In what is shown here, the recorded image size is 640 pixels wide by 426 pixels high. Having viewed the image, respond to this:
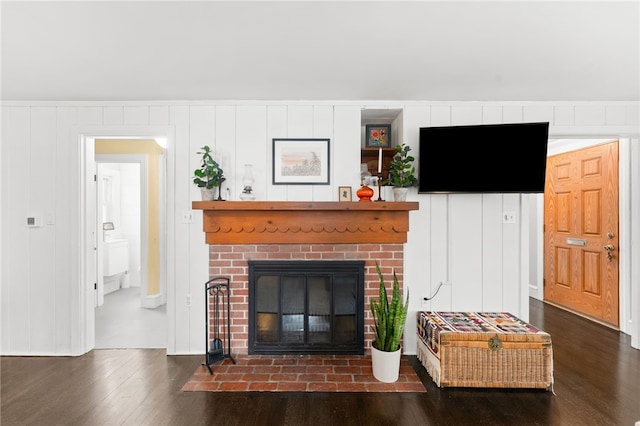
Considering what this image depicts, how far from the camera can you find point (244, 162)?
286 centimetres

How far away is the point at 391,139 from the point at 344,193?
0.78 metres

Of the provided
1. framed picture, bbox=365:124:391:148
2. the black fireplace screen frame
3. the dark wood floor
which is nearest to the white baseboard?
the dark wood floor

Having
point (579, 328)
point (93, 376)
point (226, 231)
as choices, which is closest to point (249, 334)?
point (226, 231)

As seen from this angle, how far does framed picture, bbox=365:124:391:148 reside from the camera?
300cm

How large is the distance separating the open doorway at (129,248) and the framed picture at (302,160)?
199 cm

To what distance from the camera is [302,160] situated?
112 inches

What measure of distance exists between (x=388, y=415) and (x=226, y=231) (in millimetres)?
1764

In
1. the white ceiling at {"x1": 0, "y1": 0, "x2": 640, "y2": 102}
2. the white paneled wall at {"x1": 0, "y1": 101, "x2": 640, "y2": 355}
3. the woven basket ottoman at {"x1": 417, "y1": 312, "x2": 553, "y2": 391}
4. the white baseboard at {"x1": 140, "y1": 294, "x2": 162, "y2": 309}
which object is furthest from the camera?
the white baseboard at {"x1": 140, "y1": 294, "x2": 162, "y2": 309}

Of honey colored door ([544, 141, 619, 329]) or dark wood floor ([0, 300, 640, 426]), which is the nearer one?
dark wood floor ([0, 300, 640, 426])

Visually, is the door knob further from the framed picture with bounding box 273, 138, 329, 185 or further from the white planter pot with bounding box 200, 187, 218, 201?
the white planter pot with bounding box 200, 187, 218, 201

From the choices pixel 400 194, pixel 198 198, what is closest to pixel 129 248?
pixel 198 198

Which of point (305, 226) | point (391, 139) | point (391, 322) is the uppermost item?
point (391, 139)

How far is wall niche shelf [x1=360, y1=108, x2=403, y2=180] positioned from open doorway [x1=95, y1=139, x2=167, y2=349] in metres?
2.58

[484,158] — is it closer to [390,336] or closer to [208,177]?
[390,336]
